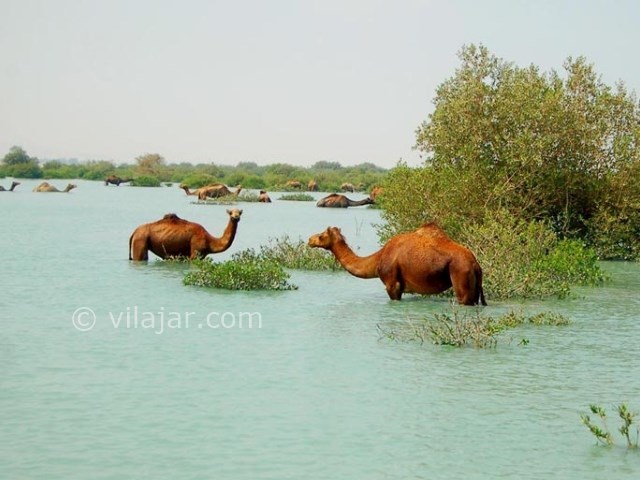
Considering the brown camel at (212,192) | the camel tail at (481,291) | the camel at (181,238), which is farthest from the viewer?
the brown camel at (212,192)

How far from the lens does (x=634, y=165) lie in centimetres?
2689

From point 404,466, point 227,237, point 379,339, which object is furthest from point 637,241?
point 404,466

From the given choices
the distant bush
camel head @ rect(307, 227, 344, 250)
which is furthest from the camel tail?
camel head @ rect(307, 227, 344, 250)

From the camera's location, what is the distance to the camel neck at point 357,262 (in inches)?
698

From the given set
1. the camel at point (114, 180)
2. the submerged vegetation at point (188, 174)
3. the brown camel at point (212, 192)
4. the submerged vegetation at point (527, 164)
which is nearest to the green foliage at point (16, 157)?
the submerged vegetation at point (188, 174)

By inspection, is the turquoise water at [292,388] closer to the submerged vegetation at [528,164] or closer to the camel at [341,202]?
the submerged vegetation at [528,164]

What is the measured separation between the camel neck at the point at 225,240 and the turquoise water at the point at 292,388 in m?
2.37

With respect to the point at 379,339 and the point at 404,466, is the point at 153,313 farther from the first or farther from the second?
the point at 404,466

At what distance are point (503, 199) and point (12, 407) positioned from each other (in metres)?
17.5

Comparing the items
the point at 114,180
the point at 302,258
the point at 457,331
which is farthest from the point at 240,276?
the point at 114,180

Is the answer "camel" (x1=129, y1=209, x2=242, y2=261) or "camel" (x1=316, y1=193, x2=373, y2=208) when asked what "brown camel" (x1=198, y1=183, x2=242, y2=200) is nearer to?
"camel" (x1=316, y1=193, x2=373, y2=208)

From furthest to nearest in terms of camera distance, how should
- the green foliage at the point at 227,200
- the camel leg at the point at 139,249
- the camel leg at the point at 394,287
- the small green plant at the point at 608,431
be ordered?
the green foliage at the point at 227,200
the camel leg at the point at 139,249
the camel leg at the point at 394,287
the small green plant at the point at 608,431

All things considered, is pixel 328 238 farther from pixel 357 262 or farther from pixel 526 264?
pixel 526 264

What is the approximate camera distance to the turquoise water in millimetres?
8531
